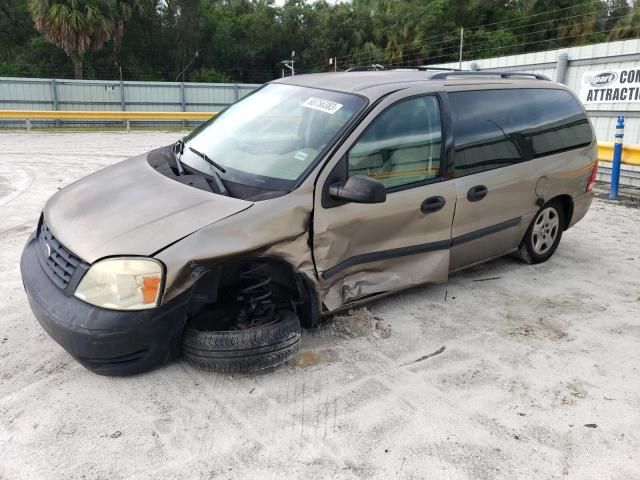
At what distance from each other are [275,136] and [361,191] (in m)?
0.86

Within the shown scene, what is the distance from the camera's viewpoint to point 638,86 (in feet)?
30.3

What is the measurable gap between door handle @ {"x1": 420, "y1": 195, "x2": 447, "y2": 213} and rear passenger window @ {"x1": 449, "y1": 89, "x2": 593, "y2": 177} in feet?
0.90

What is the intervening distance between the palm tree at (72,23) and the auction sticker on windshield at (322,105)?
96.8ft

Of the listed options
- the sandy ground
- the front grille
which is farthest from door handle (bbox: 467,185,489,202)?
the front grille

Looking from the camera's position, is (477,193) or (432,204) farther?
(477,193)

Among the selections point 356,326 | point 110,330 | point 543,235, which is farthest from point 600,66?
point 110,330

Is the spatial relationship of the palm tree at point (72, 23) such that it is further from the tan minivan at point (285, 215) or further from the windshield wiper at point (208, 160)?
the windshield wiper at point (208, 160)

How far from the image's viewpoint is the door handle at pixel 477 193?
13.4ft

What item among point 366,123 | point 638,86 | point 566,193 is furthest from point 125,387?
point 638,86

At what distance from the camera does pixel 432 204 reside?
3840mm

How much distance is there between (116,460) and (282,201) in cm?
158

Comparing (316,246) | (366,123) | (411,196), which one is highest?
(366,123)

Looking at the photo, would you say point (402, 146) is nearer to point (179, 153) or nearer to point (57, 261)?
point (179, 153)

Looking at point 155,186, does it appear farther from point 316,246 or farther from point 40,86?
point 40,86
